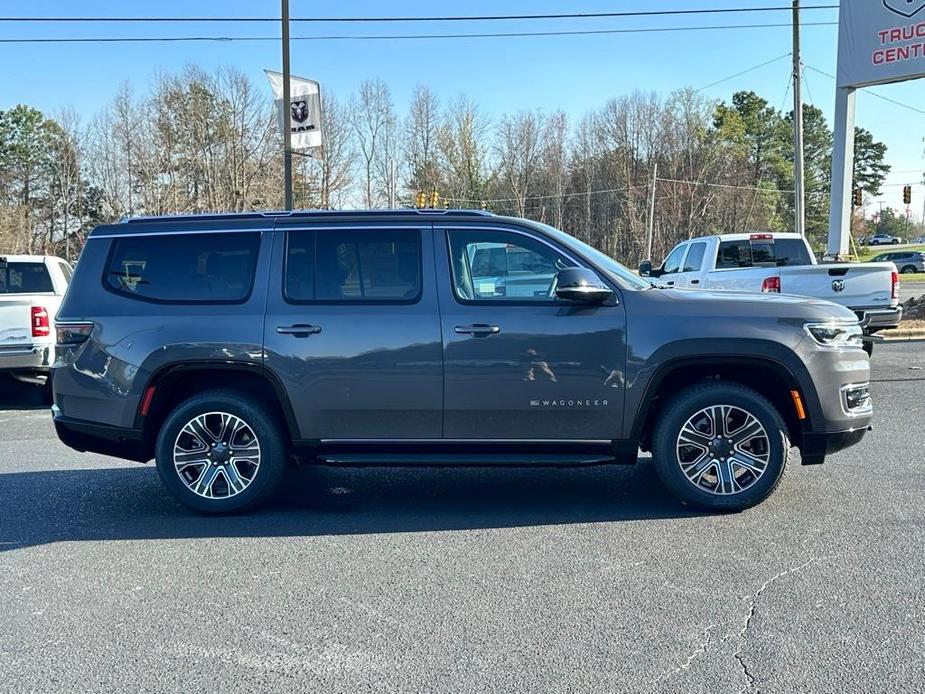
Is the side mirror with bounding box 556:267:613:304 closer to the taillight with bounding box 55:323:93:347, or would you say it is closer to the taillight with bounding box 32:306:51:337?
the taillight with bounding box 55:323:93:347

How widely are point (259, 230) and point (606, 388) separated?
2588 millimetres

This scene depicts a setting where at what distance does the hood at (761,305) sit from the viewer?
4.93 metres

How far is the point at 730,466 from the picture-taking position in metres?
5.05

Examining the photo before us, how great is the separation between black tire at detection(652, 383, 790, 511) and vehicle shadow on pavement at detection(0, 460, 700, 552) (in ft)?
0.69

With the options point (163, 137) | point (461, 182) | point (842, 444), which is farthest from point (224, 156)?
point (842, 444)

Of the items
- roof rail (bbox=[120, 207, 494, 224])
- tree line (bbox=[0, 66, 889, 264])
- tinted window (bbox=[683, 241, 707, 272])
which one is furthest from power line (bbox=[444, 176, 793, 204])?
roof rail (bbox=[120, 207, 494, 224])

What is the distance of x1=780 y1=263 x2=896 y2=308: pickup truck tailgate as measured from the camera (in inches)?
426

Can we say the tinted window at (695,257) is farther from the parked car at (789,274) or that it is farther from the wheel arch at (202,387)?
the wheel arch at (202,387)

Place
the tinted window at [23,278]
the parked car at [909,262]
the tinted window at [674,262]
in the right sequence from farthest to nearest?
1. the parked car at [909,262]
2. the tinted window at [674,262]
3. the tinted window at [23,278]

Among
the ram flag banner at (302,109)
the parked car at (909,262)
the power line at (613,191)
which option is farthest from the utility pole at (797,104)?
the power line at (613,191)

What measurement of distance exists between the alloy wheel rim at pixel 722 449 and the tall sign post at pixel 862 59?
1316 centimetres

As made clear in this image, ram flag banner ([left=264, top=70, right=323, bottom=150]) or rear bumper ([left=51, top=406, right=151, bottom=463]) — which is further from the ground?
ram flag banner ([left=264, top=70, right=323, bottom=150])

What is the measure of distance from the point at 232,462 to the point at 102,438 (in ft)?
3.09

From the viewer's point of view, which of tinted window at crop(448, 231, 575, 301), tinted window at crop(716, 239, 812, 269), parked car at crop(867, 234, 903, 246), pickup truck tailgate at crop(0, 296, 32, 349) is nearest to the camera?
tinted window at crop(448, 231, 575, 301)
